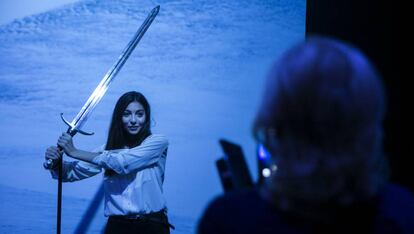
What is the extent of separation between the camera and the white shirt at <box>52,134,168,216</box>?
7.83 ft

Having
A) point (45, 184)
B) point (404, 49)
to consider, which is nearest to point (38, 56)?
point (45, 184)

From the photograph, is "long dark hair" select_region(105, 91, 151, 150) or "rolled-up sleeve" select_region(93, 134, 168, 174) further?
"long dark hair" select_region(105, 91, 151, 150)

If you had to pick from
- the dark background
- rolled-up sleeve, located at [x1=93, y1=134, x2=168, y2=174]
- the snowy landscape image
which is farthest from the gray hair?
the snowy landscape image

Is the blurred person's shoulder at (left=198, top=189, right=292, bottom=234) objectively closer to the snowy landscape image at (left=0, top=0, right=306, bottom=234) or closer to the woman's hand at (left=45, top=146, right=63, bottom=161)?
the woman's hand at (left=45, top=146, right=63, bottom=161)

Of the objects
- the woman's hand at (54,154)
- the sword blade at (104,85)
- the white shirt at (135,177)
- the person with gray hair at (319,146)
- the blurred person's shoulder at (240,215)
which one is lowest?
the white shirt at (135,177)

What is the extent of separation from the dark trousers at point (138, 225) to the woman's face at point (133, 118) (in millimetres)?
471

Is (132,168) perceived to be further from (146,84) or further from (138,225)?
(146,84)

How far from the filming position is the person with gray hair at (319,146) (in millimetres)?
608

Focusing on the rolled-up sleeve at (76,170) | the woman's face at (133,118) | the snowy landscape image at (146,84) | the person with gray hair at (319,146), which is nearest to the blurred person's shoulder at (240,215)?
the person with gray hair at (319,146)

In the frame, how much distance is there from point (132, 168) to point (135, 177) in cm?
11

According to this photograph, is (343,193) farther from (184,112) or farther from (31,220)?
(31,220)

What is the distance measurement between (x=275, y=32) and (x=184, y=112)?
0.83 m

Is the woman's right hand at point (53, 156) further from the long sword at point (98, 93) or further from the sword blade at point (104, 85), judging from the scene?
the sword blade at point (104, 85)

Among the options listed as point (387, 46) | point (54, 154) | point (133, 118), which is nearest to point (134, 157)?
point (133, 118)
